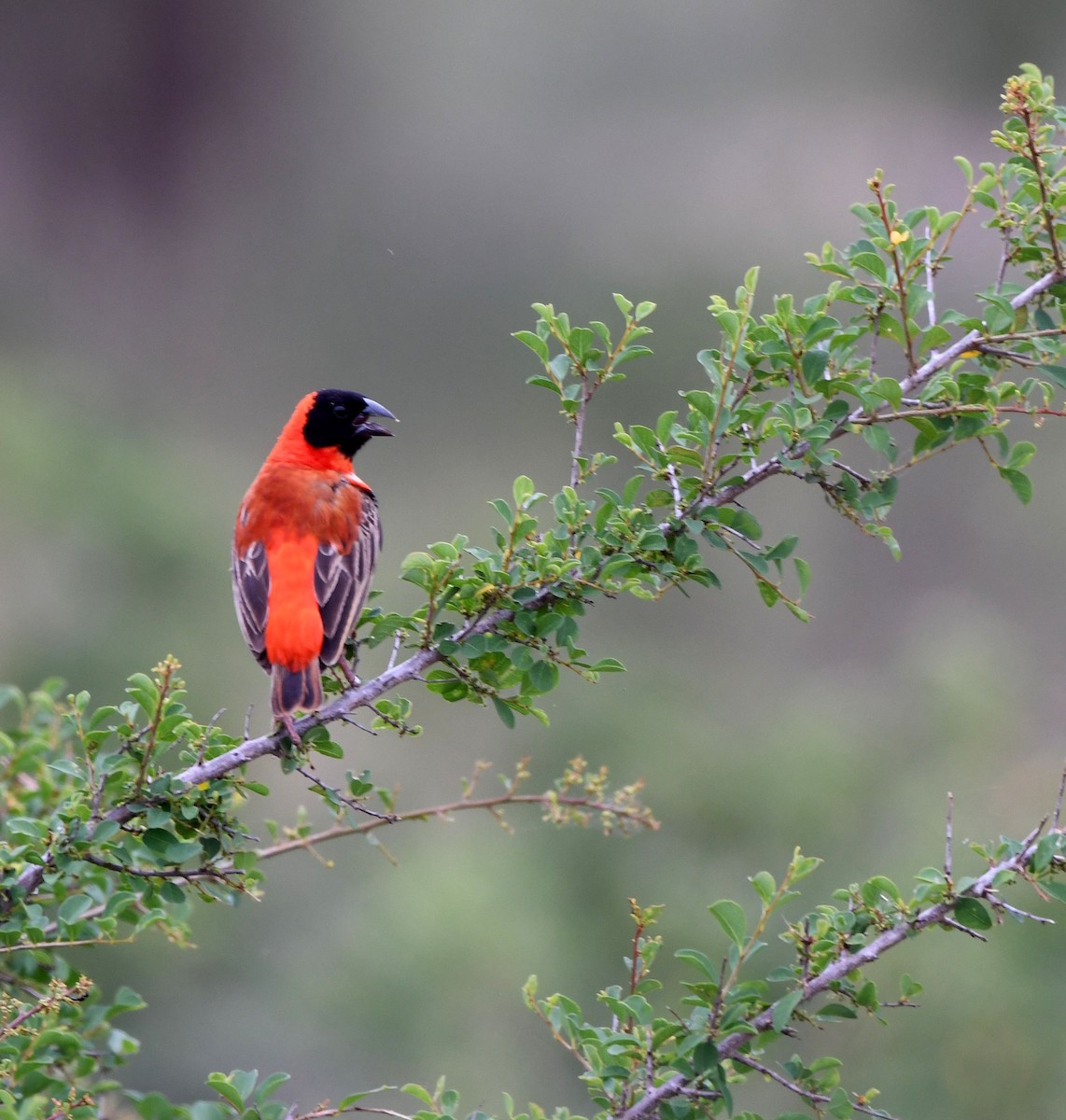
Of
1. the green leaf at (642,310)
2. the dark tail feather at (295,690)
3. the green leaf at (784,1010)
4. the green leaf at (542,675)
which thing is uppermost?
the green leaf at (642,310)

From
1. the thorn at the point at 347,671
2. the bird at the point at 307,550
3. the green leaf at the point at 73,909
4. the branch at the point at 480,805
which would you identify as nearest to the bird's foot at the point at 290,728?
the bird at the point at 307,550

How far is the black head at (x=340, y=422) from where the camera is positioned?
4496mm

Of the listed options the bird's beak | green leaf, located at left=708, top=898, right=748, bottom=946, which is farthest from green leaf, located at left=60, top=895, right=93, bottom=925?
the bird's beak

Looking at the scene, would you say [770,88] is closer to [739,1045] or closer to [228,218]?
[228,218]

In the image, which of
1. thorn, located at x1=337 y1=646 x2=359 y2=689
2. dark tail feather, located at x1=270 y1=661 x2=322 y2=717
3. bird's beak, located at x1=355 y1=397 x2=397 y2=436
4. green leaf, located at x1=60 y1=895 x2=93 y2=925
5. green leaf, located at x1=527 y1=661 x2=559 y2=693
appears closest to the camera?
green leaf, located at x1=60 y1=895 x2=93 y2=925

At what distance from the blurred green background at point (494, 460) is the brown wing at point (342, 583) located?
10.9 feet

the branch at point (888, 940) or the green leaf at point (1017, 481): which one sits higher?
the green leaf at point (1017, 481)

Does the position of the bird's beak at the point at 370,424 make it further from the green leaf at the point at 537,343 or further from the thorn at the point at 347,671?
the green leaf at the point at 537,343

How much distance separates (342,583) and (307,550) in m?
0.20

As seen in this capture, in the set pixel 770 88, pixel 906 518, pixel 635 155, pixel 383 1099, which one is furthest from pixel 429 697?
pixel 770 88

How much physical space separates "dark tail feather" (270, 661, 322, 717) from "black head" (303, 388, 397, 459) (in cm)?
130

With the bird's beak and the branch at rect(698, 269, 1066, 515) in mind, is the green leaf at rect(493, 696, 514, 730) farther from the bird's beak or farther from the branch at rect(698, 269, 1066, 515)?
the bird's beak

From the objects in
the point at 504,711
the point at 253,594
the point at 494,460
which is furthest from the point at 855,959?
the point at 494,460

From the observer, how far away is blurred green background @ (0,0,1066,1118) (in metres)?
7.49
